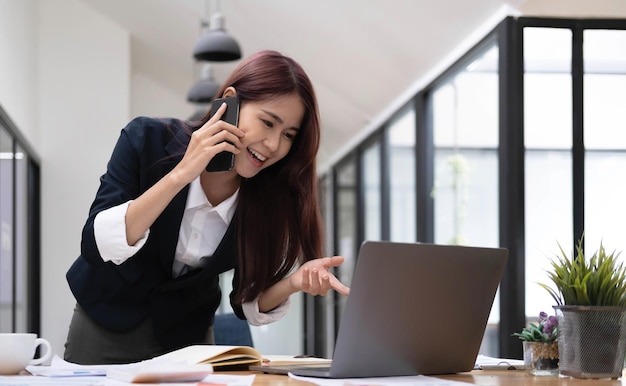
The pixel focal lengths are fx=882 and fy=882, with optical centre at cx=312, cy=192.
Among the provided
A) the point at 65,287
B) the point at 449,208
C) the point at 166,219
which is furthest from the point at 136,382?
the point at 65,287

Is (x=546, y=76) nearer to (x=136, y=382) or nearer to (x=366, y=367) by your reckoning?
(x=366, y=367)

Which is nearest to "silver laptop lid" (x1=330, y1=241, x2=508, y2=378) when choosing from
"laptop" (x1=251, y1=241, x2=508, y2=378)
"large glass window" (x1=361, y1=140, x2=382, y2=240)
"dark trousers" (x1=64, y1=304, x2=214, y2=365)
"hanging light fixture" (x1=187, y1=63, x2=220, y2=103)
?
"laptop" (x1=251, y1=241, x2=508, y2=378)

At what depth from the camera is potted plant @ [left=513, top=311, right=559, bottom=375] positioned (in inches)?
62.7

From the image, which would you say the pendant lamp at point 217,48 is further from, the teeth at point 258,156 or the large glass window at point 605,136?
the teeth at point 258,156

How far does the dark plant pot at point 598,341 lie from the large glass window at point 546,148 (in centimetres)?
275

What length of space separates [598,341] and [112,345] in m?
1.01

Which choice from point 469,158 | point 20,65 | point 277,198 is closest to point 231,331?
point 277,198

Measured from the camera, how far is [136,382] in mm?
1299

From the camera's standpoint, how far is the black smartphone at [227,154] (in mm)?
1812

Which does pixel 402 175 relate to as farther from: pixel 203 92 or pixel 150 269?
pixel 150 269

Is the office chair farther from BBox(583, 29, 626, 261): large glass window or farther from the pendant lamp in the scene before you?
the pendant lamp

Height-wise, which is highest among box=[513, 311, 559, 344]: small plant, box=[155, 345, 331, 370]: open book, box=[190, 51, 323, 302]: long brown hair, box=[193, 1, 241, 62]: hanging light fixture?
box=[193, 1, 241, 62]: hanging light fixture

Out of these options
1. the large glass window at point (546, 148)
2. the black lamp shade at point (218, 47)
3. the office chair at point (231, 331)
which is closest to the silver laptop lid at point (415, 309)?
the office chair at point (231, 331)

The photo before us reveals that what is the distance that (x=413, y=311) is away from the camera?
58.0 inches
